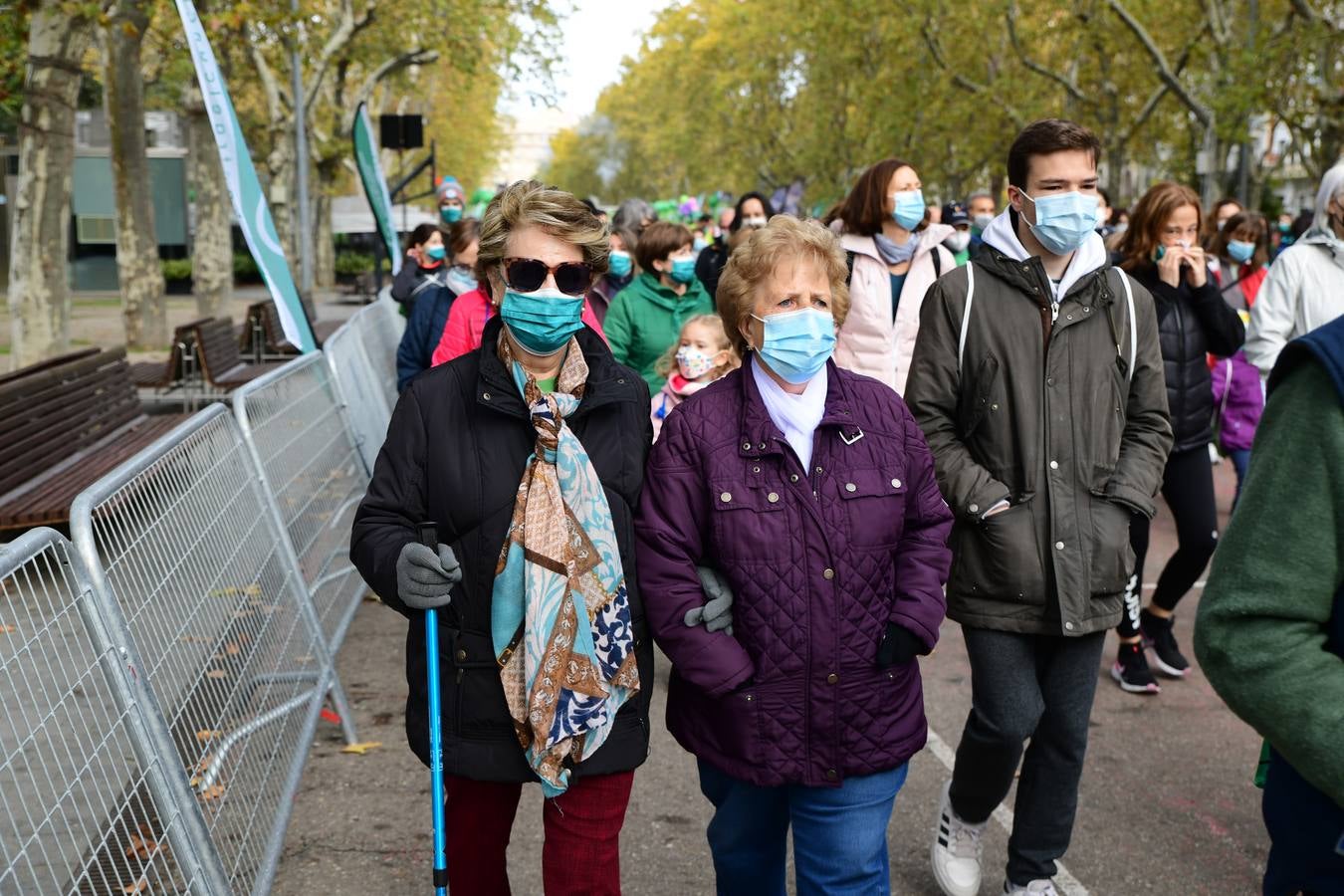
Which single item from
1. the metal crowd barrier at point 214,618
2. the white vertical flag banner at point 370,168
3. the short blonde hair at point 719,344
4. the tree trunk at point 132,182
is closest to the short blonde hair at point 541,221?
the metal crowd barrier at point 214,618

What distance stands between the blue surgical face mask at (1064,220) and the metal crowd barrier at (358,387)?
351 centimetres

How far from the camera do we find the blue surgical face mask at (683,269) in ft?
22.1

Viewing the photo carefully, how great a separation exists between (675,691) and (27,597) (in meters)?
1.36

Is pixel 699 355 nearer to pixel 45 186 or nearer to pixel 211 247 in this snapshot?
pixel 45 186

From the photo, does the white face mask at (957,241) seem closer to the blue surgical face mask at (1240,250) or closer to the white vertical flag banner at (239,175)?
the blue surgical face mask at (1240,250)

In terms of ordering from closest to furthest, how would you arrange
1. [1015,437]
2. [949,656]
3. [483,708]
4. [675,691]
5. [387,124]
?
[483,708] < [675,691] < [1015,437] < [949,656] < [387,124]

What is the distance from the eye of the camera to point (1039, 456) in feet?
11.7

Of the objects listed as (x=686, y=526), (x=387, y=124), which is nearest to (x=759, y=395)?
(x=686, y=526)

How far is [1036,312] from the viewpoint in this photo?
143 inches

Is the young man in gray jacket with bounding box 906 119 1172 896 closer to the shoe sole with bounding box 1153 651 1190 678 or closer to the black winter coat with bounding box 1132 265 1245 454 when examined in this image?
the black winter coat with bounding box 1132 265 1245 454

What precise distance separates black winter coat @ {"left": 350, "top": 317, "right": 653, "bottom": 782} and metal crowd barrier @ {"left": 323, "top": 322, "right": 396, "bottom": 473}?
11.2ft

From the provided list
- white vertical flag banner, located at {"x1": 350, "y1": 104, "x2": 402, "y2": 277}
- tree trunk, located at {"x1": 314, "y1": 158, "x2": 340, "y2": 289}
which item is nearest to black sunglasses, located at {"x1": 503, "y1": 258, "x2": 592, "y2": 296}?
white vertical flag banner, located at {"x1": 350, "y1": 104, "x2": 402, "y2": 277}

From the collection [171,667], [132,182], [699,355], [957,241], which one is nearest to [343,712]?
[699,355]

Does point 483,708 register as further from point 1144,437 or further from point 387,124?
point 387,124
